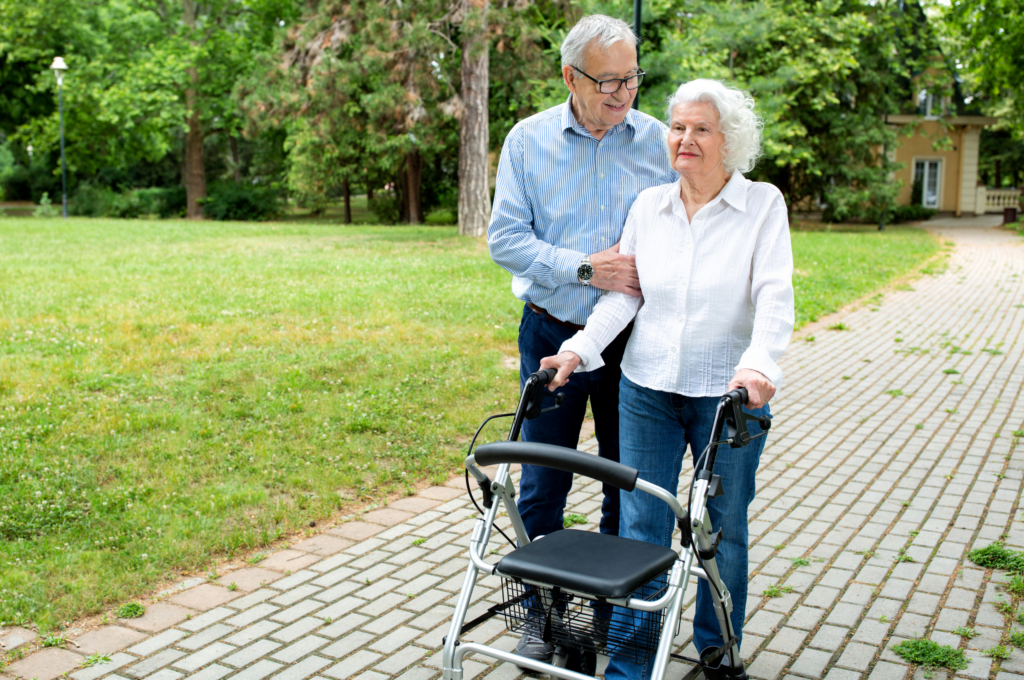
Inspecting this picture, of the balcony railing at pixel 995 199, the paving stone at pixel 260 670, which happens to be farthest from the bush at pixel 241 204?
the paving stone at pixel 260 670

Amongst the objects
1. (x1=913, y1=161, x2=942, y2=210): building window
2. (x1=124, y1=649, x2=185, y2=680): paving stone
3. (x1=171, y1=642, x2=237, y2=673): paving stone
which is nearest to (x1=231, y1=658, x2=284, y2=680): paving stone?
(x1=171, y1=642, x2=237, y2=673): paving stone

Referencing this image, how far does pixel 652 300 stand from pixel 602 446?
33.3 inches

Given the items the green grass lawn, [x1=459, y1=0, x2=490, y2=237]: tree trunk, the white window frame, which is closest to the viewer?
the green grass lawn

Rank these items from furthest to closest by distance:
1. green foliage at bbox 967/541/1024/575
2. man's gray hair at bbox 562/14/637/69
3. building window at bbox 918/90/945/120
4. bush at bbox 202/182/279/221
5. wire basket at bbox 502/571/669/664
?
1. building window at bbox 918/90/945/120
2. bush at bbox 202/182/279/221
3. green foliage at bbox 967/541/1024/575
4. man's gray hair at bbox 562/14/637/69
5. wire basket at bbox 502/571/669/664

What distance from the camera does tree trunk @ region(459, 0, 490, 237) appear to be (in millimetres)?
20312

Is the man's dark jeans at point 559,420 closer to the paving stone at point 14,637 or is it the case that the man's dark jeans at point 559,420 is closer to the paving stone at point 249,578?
the paving stone at point 249,578

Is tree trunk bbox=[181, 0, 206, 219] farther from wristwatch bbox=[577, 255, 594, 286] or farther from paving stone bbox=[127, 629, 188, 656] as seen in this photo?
wristwatch bbox=[577, 255, 594, 286]

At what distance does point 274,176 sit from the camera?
45844mm

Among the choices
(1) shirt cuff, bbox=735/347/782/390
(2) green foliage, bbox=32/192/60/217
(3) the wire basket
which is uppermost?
(2) green foliage, bbox=32/192/60/217

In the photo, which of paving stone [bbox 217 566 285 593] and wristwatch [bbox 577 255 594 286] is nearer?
wristwatch [bbox 577 255 594 286]

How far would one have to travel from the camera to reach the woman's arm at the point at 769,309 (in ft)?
8.79

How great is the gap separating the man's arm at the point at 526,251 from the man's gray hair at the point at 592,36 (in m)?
0.39

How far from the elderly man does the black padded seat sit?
810 millimetres

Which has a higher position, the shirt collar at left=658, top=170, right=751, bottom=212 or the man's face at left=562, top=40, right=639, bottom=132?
the man's face at left=562, top=40, right=639, bottom=132
